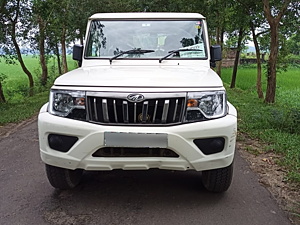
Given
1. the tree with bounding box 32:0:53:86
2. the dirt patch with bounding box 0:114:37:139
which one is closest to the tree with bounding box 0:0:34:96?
the tree with bounding box 32:0:53:86

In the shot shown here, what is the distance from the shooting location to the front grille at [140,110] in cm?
282

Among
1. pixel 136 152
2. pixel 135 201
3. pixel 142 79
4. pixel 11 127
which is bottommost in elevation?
pixel 11 127

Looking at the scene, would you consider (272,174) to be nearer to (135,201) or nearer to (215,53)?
(215,53)

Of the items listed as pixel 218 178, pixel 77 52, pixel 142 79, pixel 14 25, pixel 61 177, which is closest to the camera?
pixel 142 79

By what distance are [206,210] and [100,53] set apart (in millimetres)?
2401

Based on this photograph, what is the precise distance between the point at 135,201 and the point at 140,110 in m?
1.01

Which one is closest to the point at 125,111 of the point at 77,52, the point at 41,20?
the point at 77,52

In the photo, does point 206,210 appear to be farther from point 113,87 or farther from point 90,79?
point 90,79

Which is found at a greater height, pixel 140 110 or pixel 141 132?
pixel 140 110

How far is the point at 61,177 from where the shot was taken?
338 centimetres

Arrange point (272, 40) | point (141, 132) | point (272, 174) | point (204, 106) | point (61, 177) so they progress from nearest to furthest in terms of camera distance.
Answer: point (141, 132), point (204, 106), point (61, 177), point (272, 174), point (272, 40)

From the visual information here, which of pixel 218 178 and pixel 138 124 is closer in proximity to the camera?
pixel 138 124

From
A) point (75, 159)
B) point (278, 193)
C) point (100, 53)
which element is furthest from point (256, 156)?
point (75, 159)

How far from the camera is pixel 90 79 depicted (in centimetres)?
309
